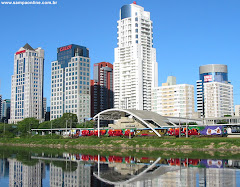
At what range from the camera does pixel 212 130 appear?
350ft

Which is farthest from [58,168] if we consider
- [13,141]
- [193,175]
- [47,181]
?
[13,141]

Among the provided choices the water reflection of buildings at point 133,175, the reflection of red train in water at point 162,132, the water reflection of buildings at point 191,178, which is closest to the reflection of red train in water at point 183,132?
the reflection of red train in water at point 162,132

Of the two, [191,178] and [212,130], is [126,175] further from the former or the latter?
[212,130]

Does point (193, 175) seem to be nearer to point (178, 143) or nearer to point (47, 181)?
point (47, 181)

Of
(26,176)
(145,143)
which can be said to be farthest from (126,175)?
(145,143)

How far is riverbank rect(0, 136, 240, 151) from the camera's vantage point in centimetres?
7456

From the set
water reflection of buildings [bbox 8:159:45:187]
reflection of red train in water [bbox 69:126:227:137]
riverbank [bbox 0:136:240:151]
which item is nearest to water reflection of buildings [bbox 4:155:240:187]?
water reflection of buildings [bbox 8:159:45:187]

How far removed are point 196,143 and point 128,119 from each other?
61094mm

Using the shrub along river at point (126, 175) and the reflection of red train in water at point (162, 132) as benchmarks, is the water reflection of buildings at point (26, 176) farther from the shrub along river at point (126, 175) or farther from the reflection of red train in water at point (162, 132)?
the reflection of red train in water at point (162, 132)

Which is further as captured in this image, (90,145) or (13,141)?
(13,141)

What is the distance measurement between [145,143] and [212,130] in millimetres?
30017

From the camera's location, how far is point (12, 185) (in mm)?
34594

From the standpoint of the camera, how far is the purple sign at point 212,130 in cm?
10556

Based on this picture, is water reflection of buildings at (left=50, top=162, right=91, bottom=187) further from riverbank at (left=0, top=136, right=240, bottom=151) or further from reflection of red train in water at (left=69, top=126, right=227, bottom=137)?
reflection of red train in water at (left=69, top=126, right=227, bottom=137)
